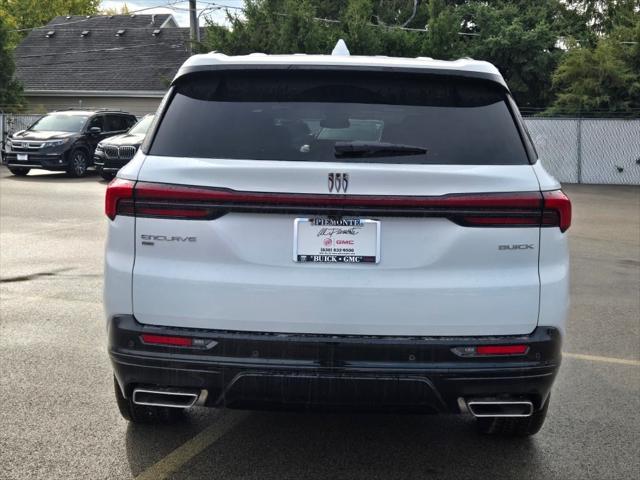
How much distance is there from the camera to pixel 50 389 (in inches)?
185

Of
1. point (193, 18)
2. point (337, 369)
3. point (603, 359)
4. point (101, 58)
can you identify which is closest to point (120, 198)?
point (337, 369)

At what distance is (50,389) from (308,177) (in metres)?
2.55

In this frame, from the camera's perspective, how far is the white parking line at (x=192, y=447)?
3616 mm

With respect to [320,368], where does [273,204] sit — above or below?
above

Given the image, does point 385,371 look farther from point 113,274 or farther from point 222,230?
point 113,274

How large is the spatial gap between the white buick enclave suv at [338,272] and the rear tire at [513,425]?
68 centimetres

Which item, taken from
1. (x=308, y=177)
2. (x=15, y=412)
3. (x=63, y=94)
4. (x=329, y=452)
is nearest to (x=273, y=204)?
(x=308, y=177)

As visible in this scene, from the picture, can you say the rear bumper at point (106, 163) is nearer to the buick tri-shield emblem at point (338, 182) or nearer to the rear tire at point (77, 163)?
the rear tire at point (77, 163)

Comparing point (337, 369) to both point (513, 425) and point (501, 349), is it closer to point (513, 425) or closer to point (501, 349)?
point (501, 349)

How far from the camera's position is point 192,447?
12.8 ft

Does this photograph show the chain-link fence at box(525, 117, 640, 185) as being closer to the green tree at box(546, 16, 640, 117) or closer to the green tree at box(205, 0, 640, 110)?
the green tree at box(546, 16, 640, 117)

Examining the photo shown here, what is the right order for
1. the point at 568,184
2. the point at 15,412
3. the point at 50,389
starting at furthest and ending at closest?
the point at 568,184, the point at 50,389, the point at 15,412

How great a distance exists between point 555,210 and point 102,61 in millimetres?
41558

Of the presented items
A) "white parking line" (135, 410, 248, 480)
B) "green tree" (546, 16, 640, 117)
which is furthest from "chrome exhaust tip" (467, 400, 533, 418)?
"green tree" (546, 16, 640, 117)
